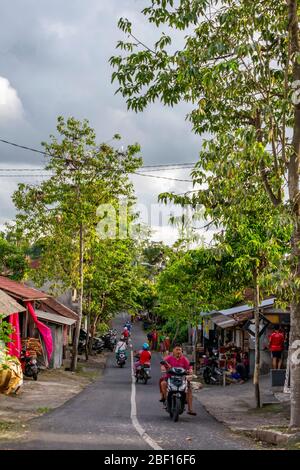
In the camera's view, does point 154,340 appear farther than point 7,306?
Yes

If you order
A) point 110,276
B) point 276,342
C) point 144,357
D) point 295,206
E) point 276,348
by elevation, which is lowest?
point 144,357

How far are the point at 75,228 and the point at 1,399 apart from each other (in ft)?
52.5

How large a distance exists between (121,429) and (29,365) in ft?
43.7

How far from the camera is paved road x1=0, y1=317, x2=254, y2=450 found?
1025 cm

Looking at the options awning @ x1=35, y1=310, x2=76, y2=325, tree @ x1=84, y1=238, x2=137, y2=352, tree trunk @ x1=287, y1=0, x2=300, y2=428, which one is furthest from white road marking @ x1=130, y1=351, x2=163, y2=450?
tree @ x1=84, y1=238, x2=137, y2=352

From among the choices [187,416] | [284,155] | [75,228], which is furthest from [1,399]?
[75,228]

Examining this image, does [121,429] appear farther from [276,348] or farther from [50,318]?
[50,318]

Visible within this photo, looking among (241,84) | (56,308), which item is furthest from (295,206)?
(56,308)

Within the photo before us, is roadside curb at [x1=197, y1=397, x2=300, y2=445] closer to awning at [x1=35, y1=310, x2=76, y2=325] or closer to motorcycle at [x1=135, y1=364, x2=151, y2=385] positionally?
motorcycle at [x1=135, y1=364, x2=151, y2=385]

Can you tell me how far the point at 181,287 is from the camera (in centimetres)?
3356

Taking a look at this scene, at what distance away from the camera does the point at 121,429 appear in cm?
1227

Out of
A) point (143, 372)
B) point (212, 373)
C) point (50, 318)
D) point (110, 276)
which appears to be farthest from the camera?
point (110, 276)

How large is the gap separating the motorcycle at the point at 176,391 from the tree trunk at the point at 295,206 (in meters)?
2.90
